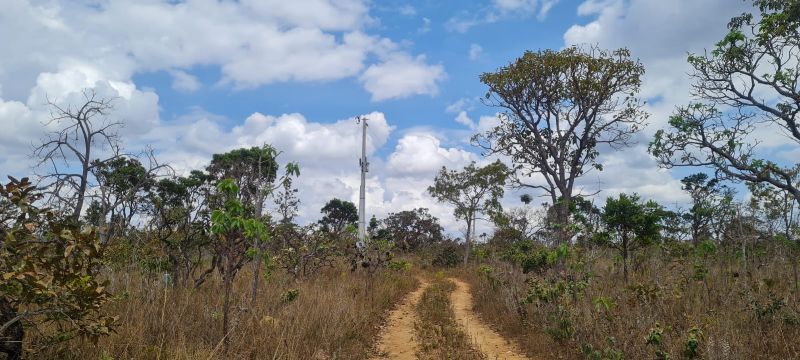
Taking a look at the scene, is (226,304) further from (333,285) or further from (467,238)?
(467,238)

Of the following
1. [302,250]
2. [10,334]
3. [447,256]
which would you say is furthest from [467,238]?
[10,334]

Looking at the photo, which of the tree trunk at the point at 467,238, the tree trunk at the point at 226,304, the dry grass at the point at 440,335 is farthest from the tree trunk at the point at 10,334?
the tree trunk at the point at 467,238

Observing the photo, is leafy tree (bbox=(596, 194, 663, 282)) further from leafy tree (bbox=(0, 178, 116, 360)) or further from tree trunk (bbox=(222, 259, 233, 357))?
leafy tree (bbox=(0, 178, 116, 360))

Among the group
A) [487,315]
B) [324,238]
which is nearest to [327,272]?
[324,238]

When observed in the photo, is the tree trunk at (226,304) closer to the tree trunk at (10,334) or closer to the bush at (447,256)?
the tree trunk at (10,334)

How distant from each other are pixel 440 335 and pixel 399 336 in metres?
0.80

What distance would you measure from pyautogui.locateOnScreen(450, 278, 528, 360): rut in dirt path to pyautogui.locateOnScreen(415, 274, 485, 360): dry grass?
8.1 inches

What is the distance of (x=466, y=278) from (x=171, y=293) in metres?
14.2

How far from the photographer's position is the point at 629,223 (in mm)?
10477

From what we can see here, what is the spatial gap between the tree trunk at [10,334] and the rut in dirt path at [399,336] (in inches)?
163

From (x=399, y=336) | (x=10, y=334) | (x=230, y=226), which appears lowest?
(x=399, y=336)

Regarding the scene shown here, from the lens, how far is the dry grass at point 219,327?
176 inches

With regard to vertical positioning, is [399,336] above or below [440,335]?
below

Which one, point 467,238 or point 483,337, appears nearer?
point 483,337
